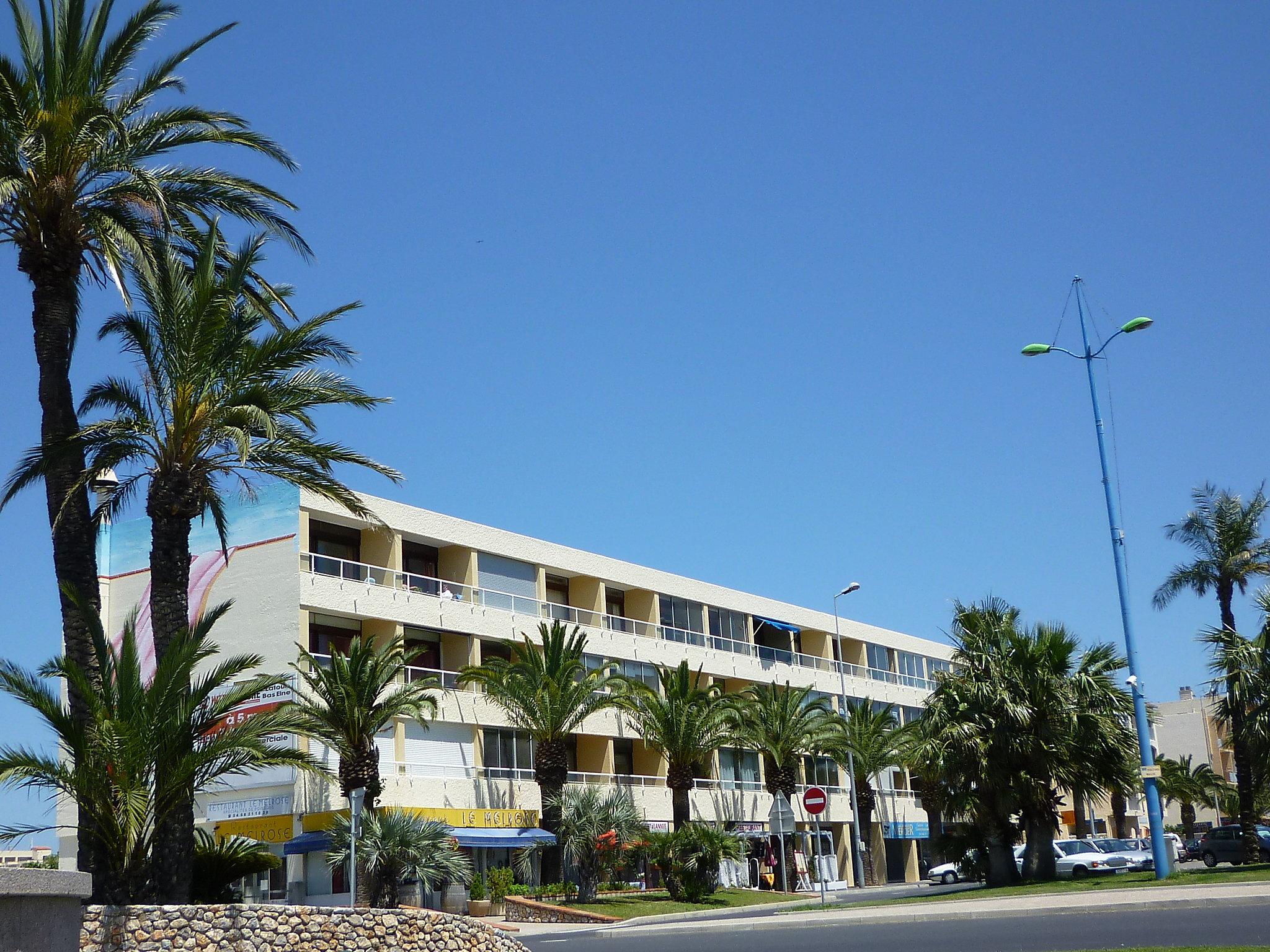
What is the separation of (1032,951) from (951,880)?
122ft

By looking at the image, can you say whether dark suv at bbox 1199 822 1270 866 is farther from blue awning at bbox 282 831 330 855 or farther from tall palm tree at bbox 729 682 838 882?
blue awning at bbox 282 831 330 855

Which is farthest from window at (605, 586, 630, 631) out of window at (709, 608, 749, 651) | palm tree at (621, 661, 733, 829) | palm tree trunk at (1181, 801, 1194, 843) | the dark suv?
palm tree trunk at (1181, 801, 1194, 843)

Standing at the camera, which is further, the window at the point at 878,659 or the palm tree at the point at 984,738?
the window at the point at 878,659

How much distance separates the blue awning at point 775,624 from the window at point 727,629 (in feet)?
3.96

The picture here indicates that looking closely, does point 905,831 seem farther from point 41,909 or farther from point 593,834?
point 41,909

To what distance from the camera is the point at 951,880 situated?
50.6 m

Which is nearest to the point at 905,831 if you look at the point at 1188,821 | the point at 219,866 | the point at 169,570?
the point at 1188,821

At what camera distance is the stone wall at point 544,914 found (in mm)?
34781

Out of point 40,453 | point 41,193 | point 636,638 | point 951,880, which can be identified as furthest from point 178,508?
point 951,880

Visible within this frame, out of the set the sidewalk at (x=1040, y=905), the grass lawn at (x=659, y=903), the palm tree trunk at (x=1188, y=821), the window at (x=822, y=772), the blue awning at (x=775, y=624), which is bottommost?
the palm tree trunk at (x=1188, y=821)

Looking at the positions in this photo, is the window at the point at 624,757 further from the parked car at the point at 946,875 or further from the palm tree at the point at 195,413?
the palm tree at the point at 195,413

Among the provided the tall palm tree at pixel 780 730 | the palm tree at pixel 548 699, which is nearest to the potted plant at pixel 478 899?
the palm tree at pixel 548 699

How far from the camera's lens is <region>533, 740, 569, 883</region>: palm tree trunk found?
42.1 metres

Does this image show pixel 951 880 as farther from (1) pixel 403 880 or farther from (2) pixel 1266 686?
(1) pixel 403 880
